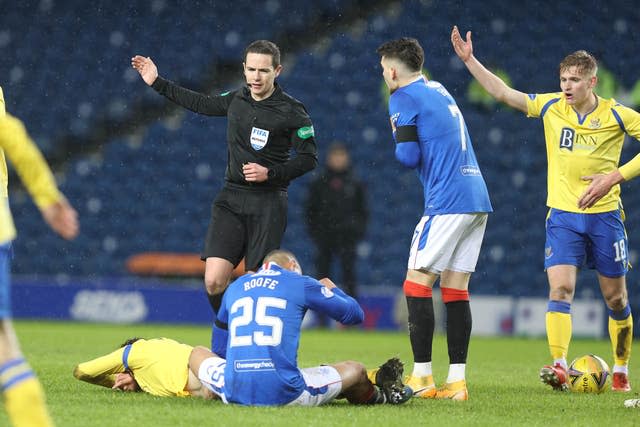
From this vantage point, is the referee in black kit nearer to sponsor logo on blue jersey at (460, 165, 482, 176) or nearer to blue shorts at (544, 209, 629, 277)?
sponsor logo on blue jersey at (460, 165, 482, 176)

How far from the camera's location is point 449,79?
14781 mm

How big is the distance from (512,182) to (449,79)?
165 centimetres

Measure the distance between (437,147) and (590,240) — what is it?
53.9 inches

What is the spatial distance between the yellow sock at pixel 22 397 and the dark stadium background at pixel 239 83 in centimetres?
1056

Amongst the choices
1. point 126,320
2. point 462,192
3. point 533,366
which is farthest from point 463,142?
point 126,320

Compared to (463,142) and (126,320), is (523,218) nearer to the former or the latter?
(126,320)

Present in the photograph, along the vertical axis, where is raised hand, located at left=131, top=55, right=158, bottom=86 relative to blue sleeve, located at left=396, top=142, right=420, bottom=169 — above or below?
above

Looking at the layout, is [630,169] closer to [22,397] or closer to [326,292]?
[326,292]

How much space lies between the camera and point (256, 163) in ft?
21.0

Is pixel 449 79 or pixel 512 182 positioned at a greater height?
pixel 449 79

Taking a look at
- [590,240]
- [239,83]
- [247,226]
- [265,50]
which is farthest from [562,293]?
[239,83]

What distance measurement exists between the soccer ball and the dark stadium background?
7.16m

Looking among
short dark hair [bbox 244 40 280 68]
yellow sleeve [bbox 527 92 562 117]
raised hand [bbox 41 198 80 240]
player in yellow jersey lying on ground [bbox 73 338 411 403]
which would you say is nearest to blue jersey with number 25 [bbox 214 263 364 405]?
player in yellow jersey lying on ground [bbox 73 338 411 403]

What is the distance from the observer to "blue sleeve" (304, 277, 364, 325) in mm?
5018
